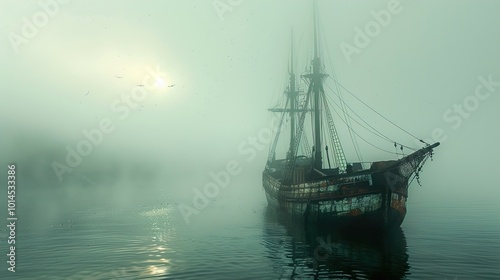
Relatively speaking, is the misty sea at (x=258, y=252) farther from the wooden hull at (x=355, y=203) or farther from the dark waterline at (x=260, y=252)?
the wooden hull at (x=355, y=203)

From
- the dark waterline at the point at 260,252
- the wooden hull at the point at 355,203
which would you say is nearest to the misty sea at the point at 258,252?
the dark waterline at the point at 260,252

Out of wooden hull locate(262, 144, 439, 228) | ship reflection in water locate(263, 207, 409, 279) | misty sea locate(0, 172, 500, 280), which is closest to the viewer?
ship reflection in water locate(263, 207, 409, 279)

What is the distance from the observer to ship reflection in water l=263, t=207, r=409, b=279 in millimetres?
17617

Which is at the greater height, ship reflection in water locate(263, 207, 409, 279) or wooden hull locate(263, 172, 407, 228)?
wooden hull locate(263, 172, 407, 228)

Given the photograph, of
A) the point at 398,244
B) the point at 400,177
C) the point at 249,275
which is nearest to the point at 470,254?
the point at 398,244

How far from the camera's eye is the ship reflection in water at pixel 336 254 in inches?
694

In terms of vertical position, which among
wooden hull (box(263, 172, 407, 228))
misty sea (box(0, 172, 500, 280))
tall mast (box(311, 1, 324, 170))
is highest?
tall mast (box(311, 1, 324, 170))

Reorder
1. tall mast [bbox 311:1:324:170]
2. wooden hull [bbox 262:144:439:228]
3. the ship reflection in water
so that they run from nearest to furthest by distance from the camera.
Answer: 1. the ship reflection in water
2. wooden hull [bbox 262:144:439:228]
3. tall mast [bbox 311:1:324:170]

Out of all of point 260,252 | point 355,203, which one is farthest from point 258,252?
point 355,203

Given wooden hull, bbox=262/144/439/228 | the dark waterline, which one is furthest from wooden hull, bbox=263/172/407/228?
the dark waterline

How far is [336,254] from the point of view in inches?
841

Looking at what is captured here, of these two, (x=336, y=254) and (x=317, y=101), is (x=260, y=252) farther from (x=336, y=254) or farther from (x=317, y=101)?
(x=317, y=101)

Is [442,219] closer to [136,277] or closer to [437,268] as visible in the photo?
[437,268]

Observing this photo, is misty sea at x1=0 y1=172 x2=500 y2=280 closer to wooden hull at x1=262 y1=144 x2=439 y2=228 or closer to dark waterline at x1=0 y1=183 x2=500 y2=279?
dark waterline at x1=0 y1=183 x2=500 y2=279
